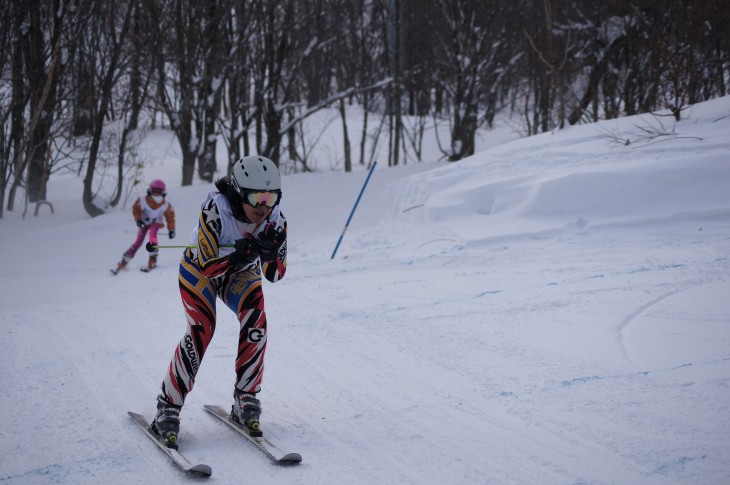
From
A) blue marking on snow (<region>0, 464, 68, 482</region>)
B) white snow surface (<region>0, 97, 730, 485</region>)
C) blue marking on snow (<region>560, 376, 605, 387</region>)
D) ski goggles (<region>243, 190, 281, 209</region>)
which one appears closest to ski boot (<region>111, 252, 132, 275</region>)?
white snow surface (<region>0, 97, 730, 485</region>)

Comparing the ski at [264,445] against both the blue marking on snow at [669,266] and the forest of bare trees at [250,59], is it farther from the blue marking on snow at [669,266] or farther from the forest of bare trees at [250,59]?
the forest of bare trees at [250,59]

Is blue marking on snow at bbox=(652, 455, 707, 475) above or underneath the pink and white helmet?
underneath

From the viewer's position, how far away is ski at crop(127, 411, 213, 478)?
149 inches

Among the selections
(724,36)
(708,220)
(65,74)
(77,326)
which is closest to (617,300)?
(708,220)

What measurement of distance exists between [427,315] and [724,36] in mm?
11638

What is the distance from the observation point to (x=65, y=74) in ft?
61.2

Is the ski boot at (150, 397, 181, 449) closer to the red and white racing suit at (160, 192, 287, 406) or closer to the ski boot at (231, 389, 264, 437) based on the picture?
the red and white racing suit at (160, 192, 287, 406)

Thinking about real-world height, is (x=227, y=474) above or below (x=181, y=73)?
below

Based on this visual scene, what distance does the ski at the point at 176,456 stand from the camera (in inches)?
149

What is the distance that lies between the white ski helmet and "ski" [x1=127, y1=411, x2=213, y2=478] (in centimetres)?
169

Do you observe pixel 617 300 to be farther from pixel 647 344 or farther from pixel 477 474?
pixel 477 474

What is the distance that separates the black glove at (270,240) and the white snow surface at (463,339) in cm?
124

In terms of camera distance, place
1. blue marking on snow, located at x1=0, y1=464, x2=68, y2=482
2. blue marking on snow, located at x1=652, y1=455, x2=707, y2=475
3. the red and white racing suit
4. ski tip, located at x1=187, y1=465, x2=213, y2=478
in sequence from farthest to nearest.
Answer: the red and white racing suit
blue marking on snow, located at x1=0, y1=464, x2=68, y2=482
ski tip, located at x1=187, y1=465, x2=213, y2=478
blue marking on snow, located at x1=652, y1=455, x2=707, y2=475

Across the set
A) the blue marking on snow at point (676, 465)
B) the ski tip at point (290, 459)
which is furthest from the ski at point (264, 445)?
the blue marking on snow at point (676, 465)
